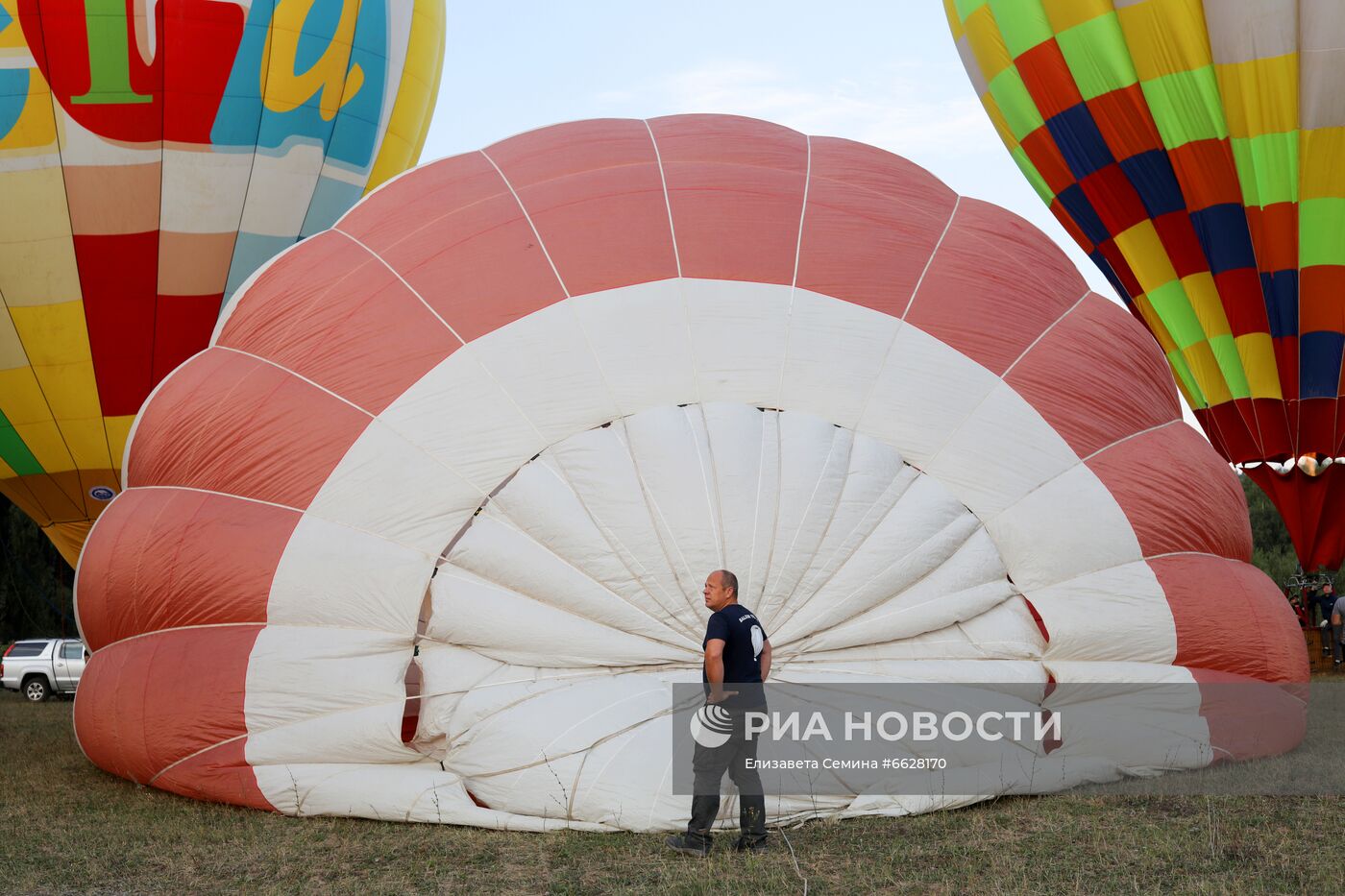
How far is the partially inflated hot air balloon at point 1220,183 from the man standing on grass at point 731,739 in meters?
7.11

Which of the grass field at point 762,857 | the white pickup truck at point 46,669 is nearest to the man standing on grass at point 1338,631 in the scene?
the grass field at point 762,857

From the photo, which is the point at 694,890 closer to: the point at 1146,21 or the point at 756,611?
the point at 756,611

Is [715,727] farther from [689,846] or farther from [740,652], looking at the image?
[689,846]

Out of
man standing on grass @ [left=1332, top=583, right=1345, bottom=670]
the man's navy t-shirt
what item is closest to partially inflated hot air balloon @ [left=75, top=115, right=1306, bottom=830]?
the man's navy t-shirt

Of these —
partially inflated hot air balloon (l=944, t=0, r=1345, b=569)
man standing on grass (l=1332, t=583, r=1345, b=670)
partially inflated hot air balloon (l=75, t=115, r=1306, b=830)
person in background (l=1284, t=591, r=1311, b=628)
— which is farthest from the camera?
person in background (l=1284, t=591, r=1311, b=628)

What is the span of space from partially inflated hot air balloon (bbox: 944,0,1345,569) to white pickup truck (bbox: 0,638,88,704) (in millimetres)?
10348

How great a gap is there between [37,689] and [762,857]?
11.6 metres

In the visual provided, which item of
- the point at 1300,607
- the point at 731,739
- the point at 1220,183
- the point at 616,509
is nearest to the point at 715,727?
the point at 731,739

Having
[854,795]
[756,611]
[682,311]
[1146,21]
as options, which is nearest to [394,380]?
[682,311]

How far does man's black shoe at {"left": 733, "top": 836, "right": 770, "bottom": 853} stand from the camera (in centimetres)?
394

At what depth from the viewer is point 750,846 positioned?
13.0ft

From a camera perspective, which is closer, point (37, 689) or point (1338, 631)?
point (1338, 631)

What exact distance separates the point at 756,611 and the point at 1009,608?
93 cm

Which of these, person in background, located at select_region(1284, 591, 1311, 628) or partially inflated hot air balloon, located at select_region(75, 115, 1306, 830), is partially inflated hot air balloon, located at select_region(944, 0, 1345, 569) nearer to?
person in background, located at select_region(1284, 591, 1311, 628)
